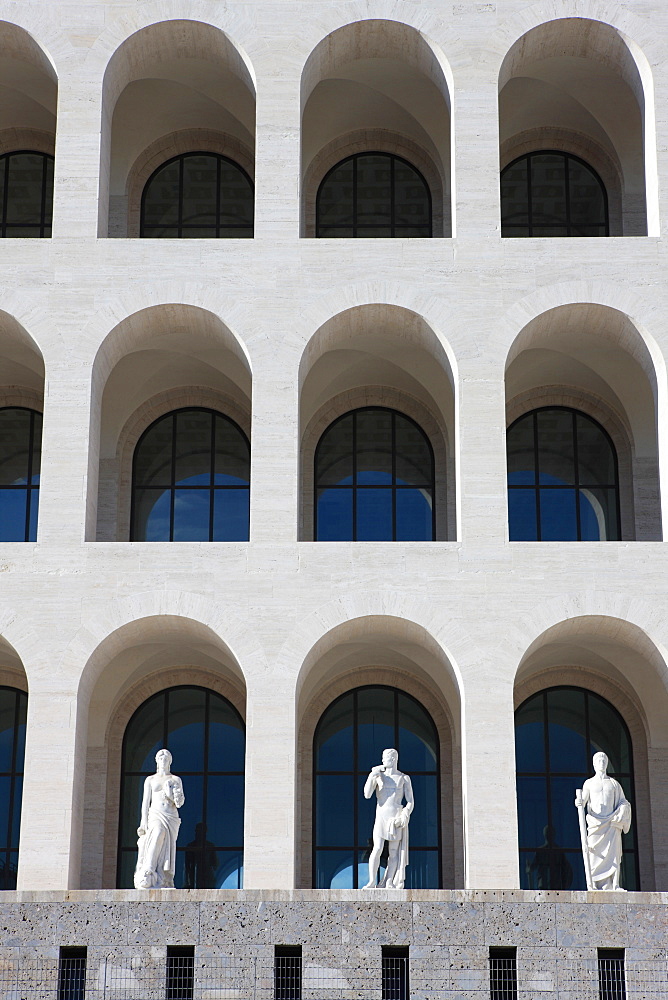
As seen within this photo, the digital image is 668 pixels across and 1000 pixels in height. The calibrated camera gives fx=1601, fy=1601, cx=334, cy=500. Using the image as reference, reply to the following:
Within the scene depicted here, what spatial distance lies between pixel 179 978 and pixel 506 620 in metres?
6.62

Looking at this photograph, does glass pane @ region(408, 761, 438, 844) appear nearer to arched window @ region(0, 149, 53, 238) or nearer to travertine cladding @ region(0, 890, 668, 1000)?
travertine cladding @ region(0, 890, 668, 1000)

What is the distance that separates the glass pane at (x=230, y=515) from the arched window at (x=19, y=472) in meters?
3.07

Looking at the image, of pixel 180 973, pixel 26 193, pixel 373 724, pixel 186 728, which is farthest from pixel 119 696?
pixel 26 193

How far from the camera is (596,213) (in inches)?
1096

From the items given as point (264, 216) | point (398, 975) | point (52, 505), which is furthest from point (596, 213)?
point (398, 975)

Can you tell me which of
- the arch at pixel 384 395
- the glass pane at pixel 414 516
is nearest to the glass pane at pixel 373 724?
the glass pane at pixel 414 516

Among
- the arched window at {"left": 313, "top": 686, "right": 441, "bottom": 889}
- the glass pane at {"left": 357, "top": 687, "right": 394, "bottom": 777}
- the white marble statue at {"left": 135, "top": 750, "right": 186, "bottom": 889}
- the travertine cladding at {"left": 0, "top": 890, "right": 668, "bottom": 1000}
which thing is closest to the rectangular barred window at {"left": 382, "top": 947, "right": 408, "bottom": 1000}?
the travertine cladding at {"left": 0, "top": 890, "right": 668, "bottom": 1000}

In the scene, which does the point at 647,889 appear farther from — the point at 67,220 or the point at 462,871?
the point at 67,220

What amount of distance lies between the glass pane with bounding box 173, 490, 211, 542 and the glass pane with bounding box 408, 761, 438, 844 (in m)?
5.16

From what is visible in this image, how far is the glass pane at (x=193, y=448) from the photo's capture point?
27.1 meters

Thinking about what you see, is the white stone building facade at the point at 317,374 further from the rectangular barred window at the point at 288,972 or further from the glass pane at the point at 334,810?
the rectangular barred window at the point at 288,972

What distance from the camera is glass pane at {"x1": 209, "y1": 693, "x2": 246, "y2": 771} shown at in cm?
2562

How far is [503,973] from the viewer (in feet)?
65.0

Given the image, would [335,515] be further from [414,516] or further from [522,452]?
[522,452]
